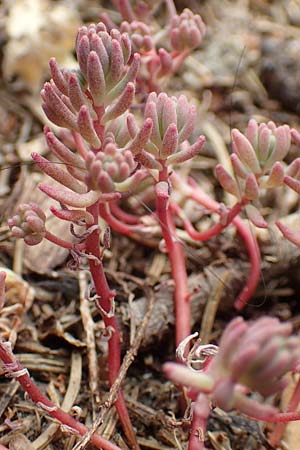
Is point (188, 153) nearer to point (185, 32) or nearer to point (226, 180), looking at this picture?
point (226, 180)

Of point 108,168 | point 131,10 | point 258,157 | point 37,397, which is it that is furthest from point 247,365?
point 131,10

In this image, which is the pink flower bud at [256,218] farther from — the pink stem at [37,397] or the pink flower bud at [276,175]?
the pink stem at [37,397]

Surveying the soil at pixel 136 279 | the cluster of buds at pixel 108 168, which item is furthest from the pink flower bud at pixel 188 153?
the soil at pixel 136 279

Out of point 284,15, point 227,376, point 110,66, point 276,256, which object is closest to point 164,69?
point 110,66

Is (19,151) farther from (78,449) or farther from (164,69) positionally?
(78,449)

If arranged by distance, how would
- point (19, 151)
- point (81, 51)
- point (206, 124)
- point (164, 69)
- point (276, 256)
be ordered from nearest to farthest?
point (81, 51) → point (164, 69) → point (276, 256) → point (19, 151) → point (206, 124)

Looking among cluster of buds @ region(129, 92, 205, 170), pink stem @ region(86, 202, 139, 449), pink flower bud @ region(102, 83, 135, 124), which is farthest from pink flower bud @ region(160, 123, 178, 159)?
pink stem @ region(86, 202, 139, 449)

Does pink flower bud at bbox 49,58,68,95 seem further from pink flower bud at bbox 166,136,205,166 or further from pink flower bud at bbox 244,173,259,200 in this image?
pink flower bud at bbox 244,173,259,200
